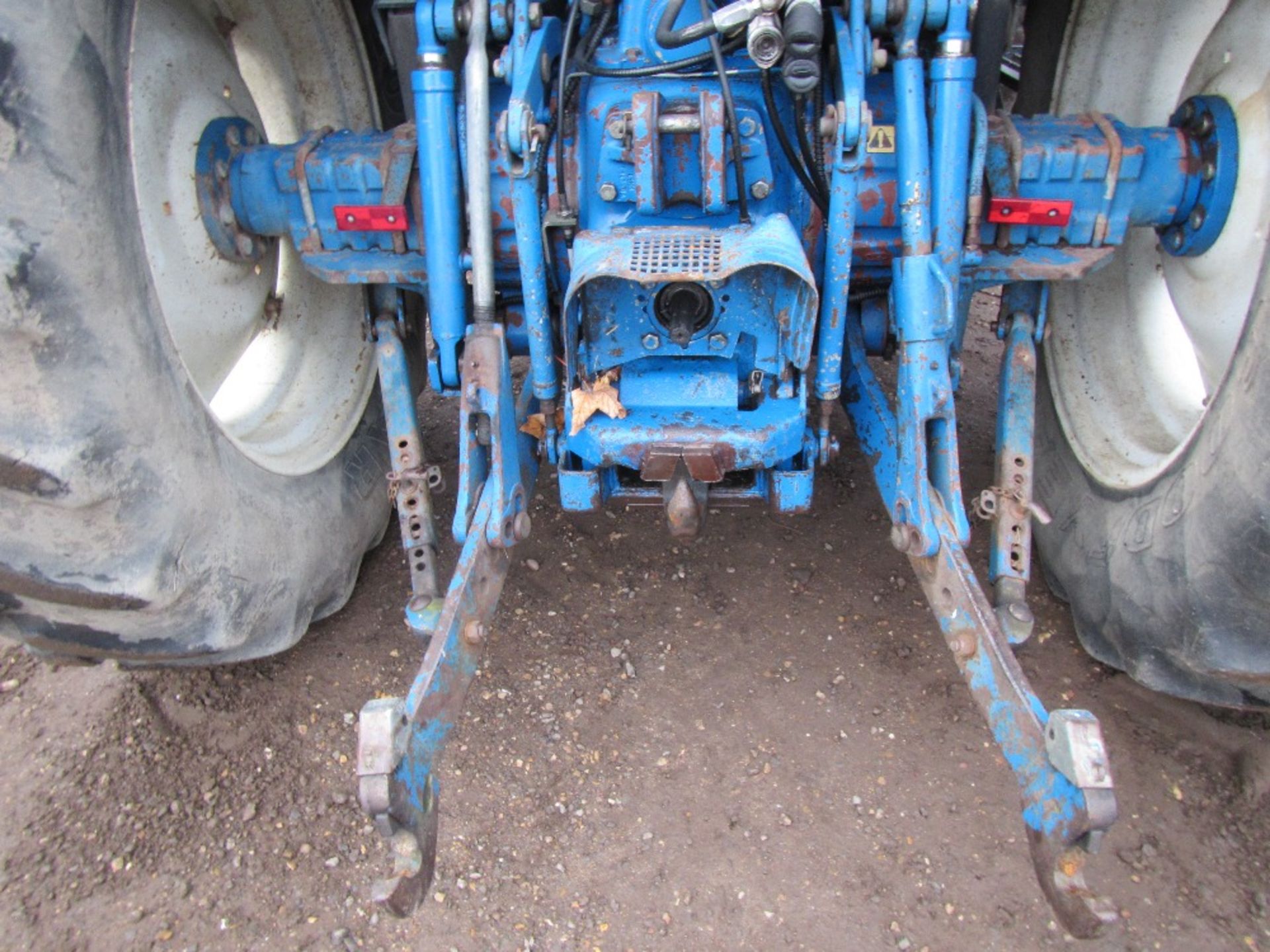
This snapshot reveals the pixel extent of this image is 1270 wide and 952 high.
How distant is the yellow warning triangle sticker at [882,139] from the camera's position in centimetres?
189

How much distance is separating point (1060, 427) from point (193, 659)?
6.26 feet

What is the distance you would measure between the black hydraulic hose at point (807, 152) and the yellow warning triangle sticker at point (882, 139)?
0.54 ft

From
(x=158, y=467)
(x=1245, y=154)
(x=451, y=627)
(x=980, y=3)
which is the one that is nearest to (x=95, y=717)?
(x=158, y=467)

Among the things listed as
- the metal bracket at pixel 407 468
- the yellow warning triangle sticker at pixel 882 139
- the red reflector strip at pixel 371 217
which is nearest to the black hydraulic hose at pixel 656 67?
the yellow warning triangle sticker at pixel 882 139

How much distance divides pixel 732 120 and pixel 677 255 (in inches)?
10.9

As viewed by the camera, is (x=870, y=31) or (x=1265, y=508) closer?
(x=1265, y=508)

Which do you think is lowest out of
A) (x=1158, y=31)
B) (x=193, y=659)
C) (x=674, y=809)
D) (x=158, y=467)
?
(x=674, y=809)

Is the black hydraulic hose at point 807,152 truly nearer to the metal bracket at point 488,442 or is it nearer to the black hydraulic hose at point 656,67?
the black hydraulic hose at point 656,67

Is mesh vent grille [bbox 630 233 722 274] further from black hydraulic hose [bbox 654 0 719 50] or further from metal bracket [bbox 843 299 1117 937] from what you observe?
metal bracket [bbox 843 299 1117 937]

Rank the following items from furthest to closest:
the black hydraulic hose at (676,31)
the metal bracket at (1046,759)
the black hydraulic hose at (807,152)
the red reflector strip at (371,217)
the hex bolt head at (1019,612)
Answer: the red reflector strip at (371,217)
the hex bolt head at (1019,612)
the black hydraulic hose at (807,152)
the black hydraulic hose at (676,31)
the metal bracket at (1046,759)

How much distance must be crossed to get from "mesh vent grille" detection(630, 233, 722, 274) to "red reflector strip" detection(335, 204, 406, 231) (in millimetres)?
610

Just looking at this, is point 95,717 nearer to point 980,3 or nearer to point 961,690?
point 961,690

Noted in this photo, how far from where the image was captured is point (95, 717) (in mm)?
2092

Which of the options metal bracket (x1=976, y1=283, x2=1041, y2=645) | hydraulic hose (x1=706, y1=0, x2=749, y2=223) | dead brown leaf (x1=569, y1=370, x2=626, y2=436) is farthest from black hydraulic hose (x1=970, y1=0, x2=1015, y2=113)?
dead brown leaf (x1=569, y1=370, x2=626, y2=436)
